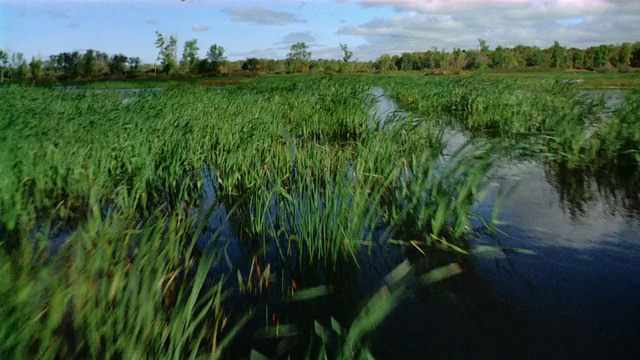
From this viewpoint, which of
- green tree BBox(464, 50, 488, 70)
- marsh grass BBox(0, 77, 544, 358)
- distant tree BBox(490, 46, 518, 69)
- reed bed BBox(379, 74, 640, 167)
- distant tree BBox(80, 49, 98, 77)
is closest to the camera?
marsh grass BBox(0, 77, 544, 358)

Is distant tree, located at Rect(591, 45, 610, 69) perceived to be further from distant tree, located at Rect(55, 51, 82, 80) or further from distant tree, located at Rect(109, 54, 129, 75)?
distant tree, located at Rect(55, 51, 82, 80)

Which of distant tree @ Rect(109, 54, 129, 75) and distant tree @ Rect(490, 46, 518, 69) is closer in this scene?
distant tree @ Rect(109, 54, 129, 75)

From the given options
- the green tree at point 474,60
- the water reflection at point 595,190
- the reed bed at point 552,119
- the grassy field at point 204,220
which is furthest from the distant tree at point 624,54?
the water reflection at point 595,190

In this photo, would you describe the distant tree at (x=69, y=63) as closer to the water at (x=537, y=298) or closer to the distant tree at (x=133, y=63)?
the distant tree at (x=133, y=63)

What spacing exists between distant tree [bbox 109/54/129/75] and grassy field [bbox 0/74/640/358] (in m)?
62.8

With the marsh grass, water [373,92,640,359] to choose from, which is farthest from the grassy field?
Result: water [373,92,640,359]

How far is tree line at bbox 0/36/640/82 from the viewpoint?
5956 centimetres

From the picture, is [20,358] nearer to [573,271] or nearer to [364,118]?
[573,271]

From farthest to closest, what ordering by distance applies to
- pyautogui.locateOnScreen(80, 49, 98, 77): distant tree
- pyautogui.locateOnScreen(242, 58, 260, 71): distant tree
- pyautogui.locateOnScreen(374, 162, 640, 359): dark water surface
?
pyautogui.locateOnScreen(242, 58, 260, 71): distant tree → pyautogui.locateOnScreen(80, 49, 98, 77): distant tree → pyautogui.locateOnScreen(374, 162, 640, 359): dark water surface

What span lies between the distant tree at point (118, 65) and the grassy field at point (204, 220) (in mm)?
62751

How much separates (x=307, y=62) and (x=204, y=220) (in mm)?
73398

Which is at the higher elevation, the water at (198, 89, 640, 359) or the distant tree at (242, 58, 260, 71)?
the distant tree at (242, 58, 260, 71)

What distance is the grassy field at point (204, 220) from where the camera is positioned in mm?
1653

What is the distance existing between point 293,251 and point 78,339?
180 centimetres
